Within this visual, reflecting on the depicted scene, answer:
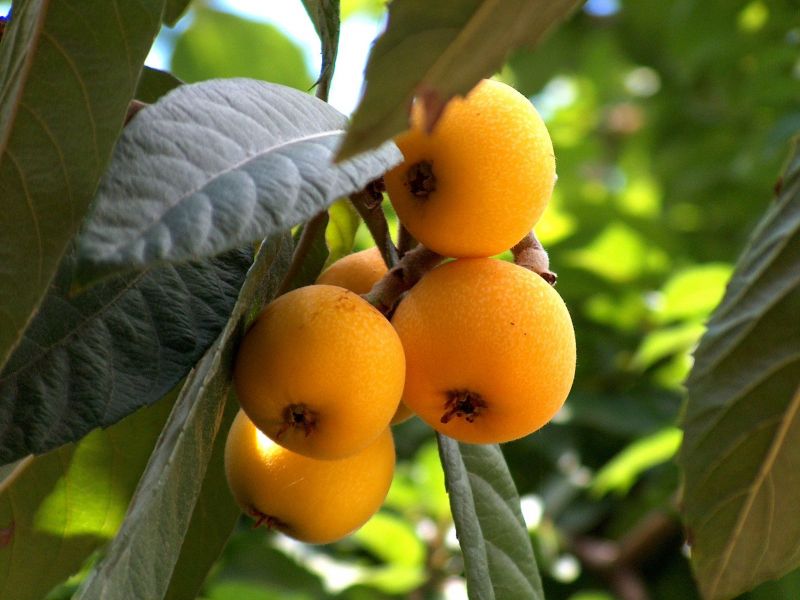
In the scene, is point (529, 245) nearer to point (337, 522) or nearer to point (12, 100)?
point (337, 522)

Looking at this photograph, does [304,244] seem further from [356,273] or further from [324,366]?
[324,366]

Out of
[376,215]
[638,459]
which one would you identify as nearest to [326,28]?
[376,215]

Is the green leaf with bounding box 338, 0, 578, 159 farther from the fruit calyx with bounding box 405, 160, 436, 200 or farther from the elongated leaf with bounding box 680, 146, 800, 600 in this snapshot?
the elongated leaf with bounding box 680, 146, 800, 600

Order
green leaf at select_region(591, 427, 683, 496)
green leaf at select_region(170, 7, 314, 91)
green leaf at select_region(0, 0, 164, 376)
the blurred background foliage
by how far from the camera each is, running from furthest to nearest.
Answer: green leaf at select_region(170, 7, 314, 91), the blurred background foliage, green leaf at select_region(591, 427, 683, 496), green leaf at select_region(0, 0, 164, 376)

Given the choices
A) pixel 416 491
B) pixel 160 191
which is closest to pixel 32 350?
pixel 160 191

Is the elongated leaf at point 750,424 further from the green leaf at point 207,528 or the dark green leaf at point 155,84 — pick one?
the dark green leaf at point 155,84

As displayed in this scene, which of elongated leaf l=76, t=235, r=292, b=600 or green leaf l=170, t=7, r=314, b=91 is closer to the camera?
elongated leaf l=76, t=235, r=292, b=600

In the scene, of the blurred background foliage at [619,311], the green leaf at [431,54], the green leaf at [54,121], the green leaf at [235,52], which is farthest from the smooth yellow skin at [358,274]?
the green leaf at [235,52]

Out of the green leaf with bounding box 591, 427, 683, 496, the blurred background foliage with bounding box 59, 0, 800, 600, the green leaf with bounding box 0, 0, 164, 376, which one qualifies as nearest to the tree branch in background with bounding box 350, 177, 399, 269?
the green leaf with bounding box 0, 0, 164, 376
